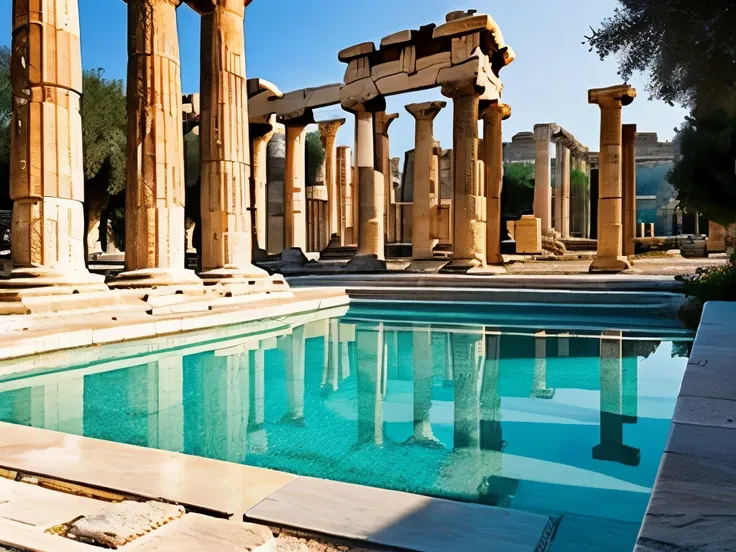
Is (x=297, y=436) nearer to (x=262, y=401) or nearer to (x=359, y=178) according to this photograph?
(x=262, y=401)

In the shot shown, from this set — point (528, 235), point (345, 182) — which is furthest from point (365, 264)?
point (345, 182)

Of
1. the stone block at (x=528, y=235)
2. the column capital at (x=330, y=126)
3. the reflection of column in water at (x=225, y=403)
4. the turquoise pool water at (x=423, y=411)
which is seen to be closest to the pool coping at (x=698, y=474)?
the turquoise pool water at (x=423, y=411)

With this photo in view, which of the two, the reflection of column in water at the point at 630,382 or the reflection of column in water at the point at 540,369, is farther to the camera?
the reflection of column in water at the point at 540,369

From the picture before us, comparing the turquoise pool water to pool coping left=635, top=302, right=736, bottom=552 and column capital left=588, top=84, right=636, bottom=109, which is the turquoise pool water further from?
column capital left=588, top=84, right=636, bottom=109

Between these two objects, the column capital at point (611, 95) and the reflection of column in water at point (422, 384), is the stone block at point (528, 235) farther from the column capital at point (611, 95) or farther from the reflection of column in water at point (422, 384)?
the reflection of column in water at point (422, 384)

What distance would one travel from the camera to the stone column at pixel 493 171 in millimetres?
18359

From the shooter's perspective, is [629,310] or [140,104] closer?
[140,104]

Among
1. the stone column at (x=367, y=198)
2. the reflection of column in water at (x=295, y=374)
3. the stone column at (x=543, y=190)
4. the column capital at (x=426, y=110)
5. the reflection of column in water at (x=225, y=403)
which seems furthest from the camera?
the stone column at (x=543, y=190)

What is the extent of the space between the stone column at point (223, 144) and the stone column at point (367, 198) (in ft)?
22.2

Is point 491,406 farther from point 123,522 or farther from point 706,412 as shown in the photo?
point 123,522

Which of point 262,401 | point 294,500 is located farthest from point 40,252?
point 294,500

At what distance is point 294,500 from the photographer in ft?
8.07

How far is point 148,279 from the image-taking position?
9672 millimetres

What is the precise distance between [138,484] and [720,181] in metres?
11.6
